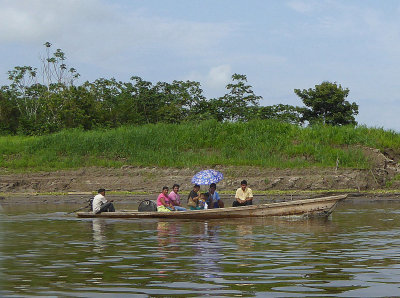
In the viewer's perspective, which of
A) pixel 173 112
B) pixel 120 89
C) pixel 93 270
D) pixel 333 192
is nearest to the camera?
pixel 93 270

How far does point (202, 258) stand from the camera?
10.2 metres

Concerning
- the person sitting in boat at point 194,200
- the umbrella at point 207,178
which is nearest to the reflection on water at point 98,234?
the person sitting in boat at point 194,200

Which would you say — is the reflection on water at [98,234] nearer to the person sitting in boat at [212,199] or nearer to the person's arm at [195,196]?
the person's arm at [195,196]

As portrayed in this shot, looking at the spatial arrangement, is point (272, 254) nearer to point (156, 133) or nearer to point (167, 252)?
point (167, 252)

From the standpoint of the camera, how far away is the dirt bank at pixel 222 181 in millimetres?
29375

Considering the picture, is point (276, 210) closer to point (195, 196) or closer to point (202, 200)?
point (202, 200)

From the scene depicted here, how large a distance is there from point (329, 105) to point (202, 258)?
3565 cm

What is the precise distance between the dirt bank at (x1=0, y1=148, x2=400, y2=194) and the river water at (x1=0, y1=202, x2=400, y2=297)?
38.2 feet

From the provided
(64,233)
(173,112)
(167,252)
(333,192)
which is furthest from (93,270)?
(173,112)

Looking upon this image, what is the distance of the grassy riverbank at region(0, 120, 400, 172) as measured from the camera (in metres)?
31.6

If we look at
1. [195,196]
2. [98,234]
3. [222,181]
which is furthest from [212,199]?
[222,181]

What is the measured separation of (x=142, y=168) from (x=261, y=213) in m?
15.5

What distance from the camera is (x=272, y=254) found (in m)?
10.5

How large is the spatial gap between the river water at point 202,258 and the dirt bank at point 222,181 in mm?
11649
